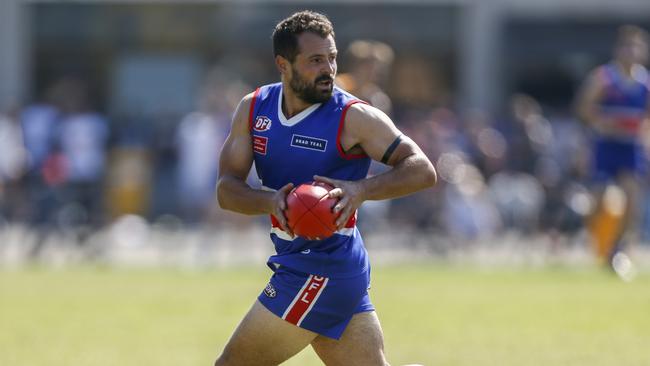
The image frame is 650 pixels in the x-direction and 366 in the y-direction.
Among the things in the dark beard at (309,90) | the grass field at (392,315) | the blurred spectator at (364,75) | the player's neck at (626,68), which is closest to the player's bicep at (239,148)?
the dark beard at (309,90)

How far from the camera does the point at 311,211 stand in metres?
6.37

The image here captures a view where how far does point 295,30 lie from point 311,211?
974 mm

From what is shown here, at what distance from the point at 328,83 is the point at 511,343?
180 inches

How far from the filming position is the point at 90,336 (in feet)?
37.5

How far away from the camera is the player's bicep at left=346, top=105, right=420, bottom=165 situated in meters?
6.70

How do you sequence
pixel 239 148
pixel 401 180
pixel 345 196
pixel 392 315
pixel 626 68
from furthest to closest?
pixel 626 68
pixel 392 315
pixel 239 148
pixel 401 180
pixel 345 196

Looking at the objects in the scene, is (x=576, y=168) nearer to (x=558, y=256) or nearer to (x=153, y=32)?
(x=558, y=256)

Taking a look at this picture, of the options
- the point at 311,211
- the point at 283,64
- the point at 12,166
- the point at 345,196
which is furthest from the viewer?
the point at 12,166

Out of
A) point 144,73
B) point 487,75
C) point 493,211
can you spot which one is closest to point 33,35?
point 144,73

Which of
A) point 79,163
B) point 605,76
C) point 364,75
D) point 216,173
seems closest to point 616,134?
point 605,76

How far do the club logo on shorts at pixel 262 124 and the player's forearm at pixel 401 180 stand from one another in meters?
0.61

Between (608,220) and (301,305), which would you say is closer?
(301,305)

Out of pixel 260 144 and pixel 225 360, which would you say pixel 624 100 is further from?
pixel 225 360

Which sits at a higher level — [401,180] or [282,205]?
[401,180]
